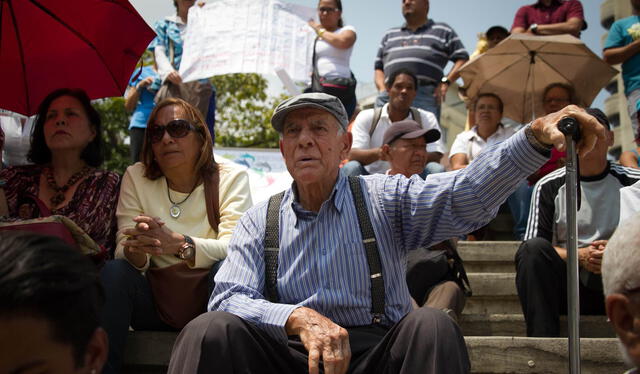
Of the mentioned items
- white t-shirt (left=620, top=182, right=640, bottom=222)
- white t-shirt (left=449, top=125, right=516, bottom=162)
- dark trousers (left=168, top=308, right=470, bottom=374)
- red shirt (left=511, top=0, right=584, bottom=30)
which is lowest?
dark trousers (left=168, top=308, right=470, bottom=374)

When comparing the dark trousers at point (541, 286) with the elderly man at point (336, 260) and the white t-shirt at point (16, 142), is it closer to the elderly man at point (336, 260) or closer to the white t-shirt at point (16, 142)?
the elderly man at point (336, 260)

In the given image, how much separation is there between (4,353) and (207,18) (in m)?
5.57

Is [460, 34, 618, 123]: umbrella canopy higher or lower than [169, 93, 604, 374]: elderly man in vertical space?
higher

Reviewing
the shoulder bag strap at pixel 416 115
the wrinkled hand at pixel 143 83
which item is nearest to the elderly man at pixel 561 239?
the shoulder bag strap at pixel 416 115

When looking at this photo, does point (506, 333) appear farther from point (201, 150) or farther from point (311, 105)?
point (201, 150)

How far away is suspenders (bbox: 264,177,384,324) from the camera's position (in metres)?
2.64

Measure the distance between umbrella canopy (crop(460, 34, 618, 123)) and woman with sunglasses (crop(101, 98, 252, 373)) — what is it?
3.46m

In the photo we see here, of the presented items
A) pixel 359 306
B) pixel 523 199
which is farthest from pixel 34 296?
pixel 523 199

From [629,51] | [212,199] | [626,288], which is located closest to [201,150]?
[212,199]

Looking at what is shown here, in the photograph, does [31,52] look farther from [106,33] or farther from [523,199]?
[523,199]

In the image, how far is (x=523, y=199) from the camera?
5.33m

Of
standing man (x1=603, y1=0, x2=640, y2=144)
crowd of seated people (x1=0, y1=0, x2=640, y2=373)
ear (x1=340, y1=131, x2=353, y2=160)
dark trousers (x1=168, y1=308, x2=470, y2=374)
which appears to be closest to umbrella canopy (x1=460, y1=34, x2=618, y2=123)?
standing man (x1=603, y1=0, x2=640, y2=144)

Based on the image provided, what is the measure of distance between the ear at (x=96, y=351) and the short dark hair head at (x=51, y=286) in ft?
0.05

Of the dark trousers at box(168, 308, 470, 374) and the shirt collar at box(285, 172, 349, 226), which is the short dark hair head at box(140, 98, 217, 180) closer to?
the shirt collar at box(285, 172, 349, 226)
